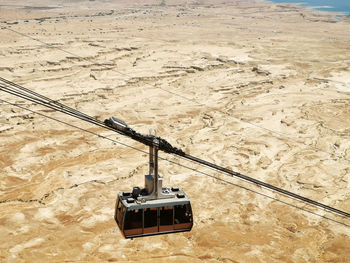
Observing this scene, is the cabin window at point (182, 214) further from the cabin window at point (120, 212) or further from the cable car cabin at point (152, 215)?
the cabin window at point (120, 212)

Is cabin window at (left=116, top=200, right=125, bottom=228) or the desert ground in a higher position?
cabin window at (left=116, top=200, right=125, bottom=228)

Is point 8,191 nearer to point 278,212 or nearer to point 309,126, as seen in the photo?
point 278,212

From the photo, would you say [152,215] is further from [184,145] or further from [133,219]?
[184,145]

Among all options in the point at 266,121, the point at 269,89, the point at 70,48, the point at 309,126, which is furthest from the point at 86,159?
the point at 70,48

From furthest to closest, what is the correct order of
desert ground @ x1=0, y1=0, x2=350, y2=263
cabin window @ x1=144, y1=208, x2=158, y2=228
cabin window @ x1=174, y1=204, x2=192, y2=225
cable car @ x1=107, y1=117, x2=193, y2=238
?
desert ground @ x1=0, y1=0, x2=350, y2=263 < cabin window @ x1=174, y1=204, x2=192, y2=225 < cabin window @ x1=144, y1=208, x2=158, y2=228 < cable car @ x1=107, y1=117, x2=193, y2=238

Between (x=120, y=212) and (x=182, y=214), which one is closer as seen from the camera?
(x=120, y=212)

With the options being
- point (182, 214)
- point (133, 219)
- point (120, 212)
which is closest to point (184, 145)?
point (182, 214)

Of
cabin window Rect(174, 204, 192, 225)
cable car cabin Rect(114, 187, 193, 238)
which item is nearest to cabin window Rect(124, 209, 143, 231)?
cable car cabin Rect(114, 187, 193, 238)

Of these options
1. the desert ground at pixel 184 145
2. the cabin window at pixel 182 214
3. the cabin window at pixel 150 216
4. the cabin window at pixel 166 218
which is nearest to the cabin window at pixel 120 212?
the cabin window at pixel 150 216

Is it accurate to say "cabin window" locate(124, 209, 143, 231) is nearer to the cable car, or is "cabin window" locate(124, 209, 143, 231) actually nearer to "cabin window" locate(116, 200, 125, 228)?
the cable car
